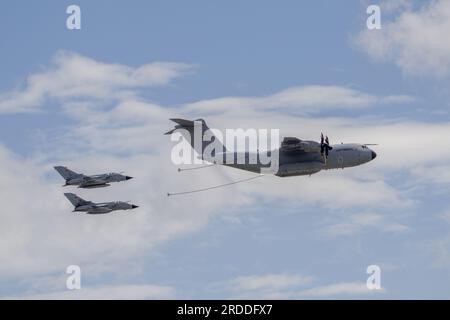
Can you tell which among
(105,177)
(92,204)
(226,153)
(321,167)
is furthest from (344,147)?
(92,204)

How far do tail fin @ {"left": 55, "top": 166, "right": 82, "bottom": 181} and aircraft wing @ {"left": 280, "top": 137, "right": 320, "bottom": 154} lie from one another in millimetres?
38514

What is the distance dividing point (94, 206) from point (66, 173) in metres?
6.36

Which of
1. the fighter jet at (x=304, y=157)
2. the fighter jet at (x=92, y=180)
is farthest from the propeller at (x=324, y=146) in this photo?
the fighter jet at (x=92, y=180)

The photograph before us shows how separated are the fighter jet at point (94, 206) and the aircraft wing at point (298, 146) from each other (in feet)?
129

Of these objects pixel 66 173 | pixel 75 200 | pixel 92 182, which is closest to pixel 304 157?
pixel 92 182

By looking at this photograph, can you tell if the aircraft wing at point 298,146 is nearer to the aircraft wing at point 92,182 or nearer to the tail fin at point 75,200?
the aircraft wing at point 92,182

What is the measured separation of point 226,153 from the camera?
114 metres

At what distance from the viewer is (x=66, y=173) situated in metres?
144

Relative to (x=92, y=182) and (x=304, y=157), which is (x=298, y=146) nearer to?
(x=304, y=157)

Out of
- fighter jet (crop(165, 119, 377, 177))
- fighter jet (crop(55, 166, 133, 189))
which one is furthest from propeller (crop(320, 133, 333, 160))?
fighter jet (crop(55, 166, 133, 189))
